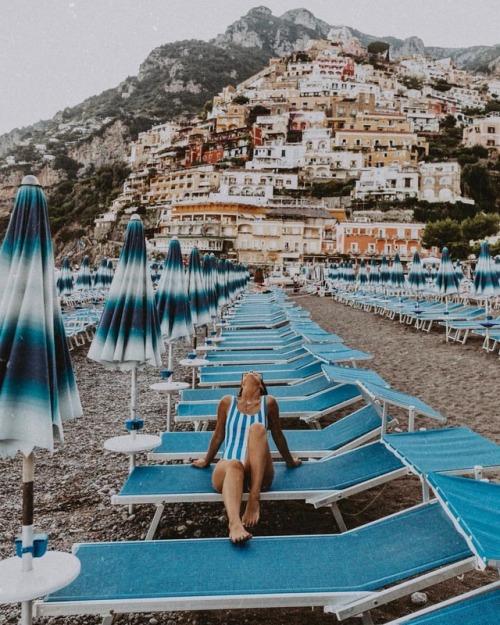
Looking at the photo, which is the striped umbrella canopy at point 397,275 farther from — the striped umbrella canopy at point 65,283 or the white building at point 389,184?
the white building at point 389,184

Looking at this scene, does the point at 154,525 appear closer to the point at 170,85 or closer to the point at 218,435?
the point at 218,435

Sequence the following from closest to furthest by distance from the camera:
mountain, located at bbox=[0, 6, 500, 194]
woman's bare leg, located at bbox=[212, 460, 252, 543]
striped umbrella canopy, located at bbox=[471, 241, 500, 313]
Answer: woman's bare leg, located at bbox=[212, 460, 252, 543] → striped umbrella canopy, located at bbox=[471, 241, 500, 313] → mountain, located at bbox=[0, 6, 500, 194]

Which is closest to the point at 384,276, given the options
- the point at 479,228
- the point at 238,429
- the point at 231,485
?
the point at 238,429

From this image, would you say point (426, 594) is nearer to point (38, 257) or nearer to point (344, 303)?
point (38, 257)

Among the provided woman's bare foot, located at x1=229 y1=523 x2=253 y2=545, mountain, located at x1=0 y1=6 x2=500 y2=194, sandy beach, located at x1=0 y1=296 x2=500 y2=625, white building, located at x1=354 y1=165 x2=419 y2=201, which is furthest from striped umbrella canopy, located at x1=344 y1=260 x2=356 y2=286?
mountain, located at x1=0 y1=6 x2=500 y2=194

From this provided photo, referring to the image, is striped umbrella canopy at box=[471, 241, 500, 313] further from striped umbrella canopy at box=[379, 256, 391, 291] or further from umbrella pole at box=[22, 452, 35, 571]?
striped umbrella canopy at box=[379, 256, 391, 291]

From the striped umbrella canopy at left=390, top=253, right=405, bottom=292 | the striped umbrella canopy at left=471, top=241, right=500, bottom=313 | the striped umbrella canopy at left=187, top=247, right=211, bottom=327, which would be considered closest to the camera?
the striped umbrella canopy at left=187, top=247, right=211, bottom=327

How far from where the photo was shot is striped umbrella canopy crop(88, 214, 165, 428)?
388 centimetres

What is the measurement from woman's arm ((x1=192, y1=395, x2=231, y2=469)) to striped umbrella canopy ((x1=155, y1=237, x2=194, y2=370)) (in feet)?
8.68

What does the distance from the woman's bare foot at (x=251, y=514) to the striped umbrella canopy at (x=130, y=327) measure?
4.19 feet

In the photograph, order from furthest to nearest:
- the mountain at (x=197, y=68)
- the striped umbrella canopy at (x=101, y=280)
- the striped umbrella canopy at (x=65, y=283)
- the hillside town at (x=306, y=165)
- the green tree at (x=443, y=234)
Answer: the mountain at (x=197, y=68)
the hillside town at (x=306, y=165)
the green tree at (x=443, y=234)
the striped umbrella canopy at (x=101, y=280)
the striped umbrella canopy at (x=65, y=283)

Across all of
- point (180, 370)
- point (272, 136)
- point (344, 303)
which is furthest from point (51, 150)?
point (180, 370)

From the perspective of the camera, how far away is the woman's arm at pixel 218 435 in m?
3.35

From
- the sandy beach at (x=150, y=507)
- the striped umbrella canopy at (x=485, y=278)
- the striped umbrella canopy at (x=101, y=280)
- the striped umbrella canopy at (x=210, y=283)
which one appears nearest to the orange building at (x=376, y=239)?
the striped umbrella canopy at (x=101, y=280)
